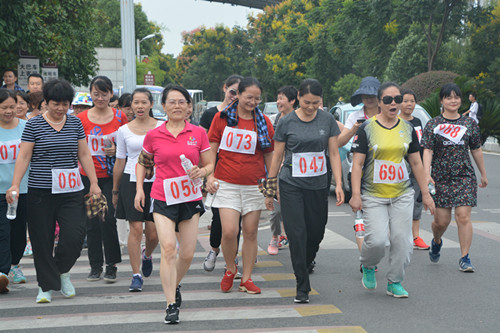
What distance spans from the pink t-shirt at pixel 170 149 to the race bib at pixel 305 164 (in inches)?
33.8

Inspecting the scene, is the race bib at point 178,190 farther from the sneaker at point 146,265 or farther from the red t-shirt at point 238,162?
the sneaker at point 146,265

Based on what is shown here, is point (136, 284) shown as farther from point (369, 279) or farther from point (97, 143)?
point (369, 279)

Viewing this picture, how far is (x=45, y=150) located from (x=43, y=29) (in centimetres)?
1223

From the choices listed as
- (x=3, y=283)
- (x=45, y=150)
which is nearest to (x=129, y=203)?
(x=45, y=150)

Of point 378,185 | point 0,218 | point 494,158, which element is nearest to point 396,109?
point 378,185

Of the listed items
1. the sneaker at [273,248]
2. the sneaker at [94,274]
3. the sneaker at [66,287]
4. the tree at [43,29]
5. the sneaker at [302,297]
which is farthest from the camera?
the tree at [43,29]

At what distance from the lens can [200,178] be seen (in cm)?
589

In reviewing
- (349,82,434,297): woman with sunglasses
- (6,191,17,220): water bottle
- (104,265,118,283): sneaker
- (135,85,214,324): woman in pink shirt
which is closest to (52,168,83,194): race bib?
(6,191,17,220): water bottle

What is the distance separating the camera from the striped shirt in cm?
628

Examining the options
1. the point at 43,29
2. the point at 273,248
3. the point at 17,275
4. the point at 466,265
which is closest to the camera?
the point at 17,275

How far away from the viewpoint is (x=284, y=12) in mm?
67188

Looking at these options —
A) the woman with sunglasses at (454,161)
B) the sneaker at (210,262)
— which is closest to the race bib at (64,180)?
the sneaker at (210,262)

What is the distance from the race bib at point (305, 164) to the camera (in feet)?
20.9

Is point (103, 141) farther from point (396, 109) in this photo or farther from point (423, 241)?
point (423, 241)
